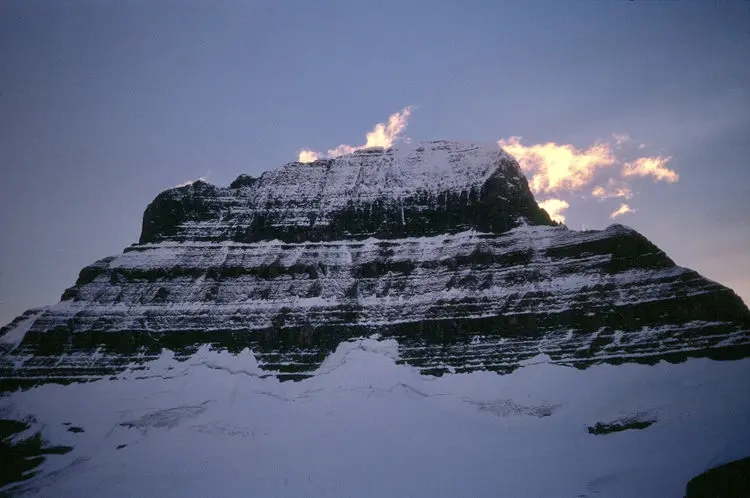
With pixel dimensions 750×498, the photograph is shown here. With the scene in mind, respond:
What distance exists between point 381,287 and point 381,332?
23.1 ft

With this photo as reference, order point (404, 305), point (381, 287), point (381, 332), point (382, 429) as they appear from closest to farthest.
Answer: point (382, 429) → point (381, 332) → point (404, 305) → point (381, 287)

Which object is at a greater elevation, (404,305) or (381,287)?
(381,287)

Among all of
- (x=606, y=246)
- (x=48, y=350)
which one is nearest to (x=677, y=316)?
(x=606, y=246)

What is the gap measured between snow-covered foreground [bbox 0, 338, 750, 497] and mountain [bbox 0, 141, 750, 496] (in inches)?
9.7

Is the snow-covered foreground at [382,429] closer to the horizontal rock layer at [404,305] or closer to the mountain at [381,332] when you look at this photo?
the mountain at [381,332]

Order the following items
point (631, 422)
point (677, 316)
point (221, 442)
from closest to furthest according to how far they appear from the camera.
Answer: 1. point (631, 422)
2. point (221, 442)
3. point (677, 316)

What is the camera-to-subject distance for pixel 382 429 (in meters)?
49.2

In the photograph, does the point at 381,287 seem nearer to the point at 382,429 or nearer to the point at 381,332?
the point at 381,332

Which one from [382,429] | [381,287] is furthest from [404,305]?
[382,429]

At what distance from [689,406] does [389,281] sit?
35255mm

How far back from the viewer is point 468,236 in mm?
70438

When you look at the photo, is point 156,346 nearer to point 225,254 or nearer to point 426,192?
point 225,254

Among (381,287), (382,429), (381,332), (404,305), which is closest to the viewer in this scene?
(382,429)

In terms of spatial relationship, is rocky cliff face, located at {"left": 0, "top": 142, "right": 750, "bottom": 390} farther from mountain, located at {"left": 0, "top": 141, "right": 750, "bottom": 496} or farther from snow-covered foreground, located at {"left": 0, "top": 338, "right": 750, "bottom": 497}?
snow-covered foreground, located at {"left": 0, "top": 338, "right": 750, "bottom": 497}
